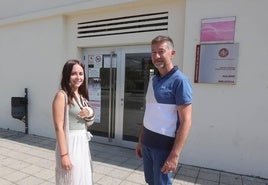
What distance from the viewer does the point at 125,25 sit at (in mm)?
4586

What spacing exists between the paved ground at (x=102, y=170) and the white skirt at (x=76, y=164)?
1330 millimetres

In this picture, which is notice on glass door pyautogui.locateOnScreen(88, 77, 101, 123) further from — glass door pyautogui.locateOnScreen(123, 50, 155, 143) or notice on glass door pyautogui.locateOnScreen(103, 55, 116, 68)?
glass door pyautogui.locateOnScreen(123, 50, 155, 143)

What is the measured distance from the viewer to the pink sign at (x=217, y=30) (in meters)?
3.56

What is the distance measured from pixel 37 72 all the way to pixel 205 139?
4209 millimetres

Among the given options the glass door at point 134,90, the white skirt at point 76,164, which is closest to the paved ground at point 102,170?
the glass door at point 134,90

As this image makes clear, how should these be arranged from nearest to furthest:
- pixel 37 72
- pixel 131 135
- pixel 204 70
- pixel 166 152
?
pixel 166 152, pixel 204 70, pixel 131 135, pixel 37 72

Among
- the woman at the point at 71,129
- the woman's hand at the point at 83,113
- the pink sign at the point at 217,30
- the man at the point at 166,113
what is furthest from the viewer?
the pink sign at the point at 217,30

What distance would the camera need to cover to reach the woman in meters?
2.03

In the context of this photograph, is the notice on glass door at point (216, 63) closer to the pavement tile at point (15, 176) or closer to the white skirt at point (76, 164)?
the white skirt at point (76, 164)

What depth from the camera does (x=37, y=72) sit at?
571cm

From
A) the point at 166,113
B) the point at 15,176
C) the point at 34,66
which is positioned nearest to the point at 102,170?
the point at 15,176

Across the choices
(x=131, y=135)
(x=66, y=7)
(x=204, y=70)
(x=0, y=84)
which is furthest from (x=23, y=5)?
(x=204, y=70)

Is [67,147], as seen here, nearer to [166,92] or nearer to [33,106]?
[166,92]

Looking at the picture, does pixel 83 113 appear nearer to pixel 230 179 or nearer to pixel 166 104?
pixel 166 104
